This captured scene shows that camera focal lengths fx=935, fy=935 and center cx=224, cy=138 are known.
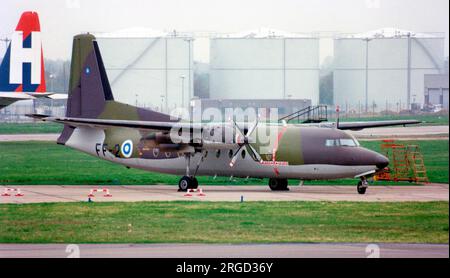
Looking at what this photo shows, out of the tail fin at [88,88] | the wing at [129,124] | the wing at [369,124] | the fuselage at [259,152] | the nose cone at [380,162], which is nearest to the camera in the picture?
the nose cone at [380,162]

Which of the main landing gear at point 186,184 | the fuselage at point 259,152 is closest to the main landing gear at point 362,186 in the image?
the fuselage at point 259,152

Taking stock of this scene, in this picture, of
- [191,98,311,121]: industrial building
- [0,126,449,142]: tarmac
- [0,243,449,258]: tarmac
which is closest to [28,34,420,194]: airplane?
[0,243,449,258]: tarmac

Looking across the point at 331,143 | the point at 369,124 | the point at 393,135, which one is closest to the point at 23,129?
the point at 393,135

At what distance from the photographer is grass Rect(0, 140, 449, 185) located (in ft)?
139

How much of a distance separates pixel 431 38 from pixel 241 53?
767 inches

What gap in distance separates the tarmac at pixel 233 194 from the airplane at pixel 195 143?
85 cm

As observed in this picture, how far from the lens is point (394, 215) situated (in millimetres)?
27688

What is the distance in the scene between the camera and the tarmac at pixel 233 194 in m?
32.9

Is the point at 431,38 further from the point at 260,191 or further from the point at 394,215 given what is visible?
the point at 394,215

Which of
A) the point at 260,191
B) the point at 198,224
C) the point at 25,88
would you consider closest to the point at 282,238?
the point at 198,224

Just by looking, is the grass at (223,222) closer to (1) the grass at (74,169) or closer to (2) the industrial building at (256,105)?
(1) the grass at (74,169)

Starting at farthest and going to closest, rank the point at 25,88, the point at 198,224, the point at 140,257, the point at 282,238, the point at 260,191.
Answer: the point at 25,88
the point at 260,191
the point at 198,224
the point at 282,238
the point at 140,257

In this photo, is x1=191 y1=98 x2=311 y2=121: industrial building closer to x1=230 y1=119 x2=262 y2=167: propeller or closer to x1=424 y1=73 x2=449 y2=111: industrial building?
x1=424 y1=73 x2=449 y2=111: industrial building

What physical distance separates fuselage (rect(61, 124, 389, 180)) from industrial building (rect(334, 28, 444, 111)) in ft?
174
